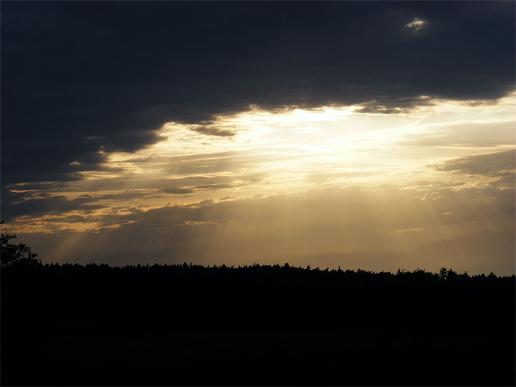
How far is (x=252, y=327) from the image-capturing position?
144 ft

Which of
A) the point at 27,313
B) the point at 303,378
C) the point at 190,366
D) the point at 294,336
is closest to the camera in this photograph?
the point at 303,378

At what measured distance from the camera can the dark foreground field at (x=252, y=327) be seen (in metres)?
28.3

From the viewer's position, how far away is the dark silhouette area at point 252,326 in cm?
2831

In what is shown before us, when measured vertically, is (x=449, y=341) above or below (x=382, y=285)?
below

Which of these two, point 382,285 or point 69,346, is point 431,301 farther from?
point 69,346

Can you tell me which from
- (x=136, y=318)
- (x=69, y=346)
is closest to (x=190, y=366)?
(x=69, y=346)

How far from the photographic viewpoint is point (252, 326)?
44.0 metres

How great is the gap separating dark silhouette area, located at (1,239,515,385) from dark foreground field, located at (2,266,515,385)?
0.07 meters

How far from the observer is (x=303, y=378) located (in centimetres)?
2655

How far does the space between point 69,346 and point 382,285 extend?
73.5 ft

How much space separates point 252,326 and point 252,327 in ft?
0.34

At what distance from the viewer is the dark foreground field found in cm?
2833

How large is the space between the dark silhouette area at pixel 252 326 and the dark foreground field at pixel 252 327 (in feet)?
0.24

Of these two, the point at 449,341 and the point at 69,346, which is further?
the point at 449,341
